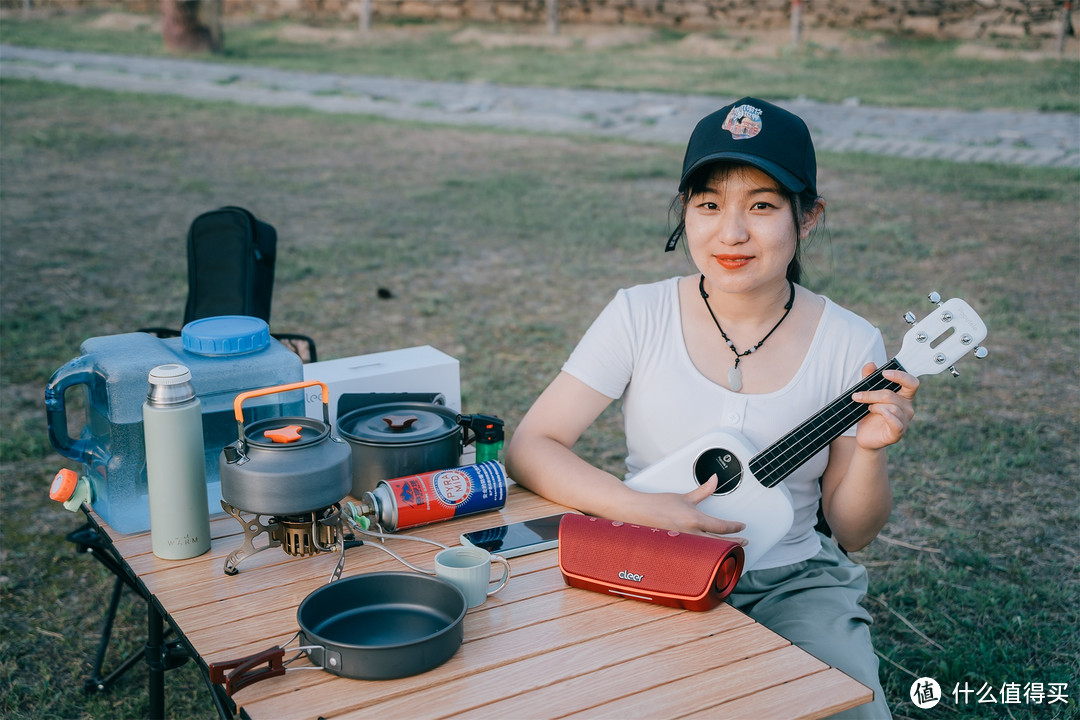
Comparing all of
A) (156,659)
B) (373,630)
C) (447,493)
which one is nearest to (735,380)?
(447,493)

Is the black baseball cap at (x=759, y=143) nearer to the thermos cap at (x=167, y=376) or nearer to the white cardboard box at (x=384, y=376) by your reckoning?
the white cardboard box at (x=384, y=376)

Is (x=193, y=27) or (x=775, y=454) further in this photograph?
(x=193, y=27)

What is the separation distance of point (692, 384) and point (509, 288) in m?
4.17

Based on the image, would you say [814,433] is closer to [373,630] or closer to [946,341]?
[946,341]

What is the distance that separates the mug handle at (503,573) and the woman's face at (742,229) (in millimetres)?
714

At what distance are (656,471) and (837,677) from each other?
0.64m

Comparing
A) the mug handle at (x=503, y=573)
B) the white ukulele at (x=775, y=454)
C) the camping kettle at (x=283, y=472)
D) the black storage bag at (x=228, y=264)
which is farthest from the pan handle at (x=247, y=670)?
the black storage bag at (x=228, y=264)

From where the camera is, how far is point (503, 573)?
68.3 inches

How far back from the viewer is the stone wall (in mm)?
15430

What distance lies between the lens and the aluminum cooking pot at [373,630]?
140cm

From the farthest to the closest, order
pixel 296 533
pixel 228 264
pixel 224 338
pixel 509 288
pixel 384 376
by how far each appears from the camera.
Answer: pixel 509 288
pixel 228 264
pixel 384 376
pixel 224 338
pixel 296 533

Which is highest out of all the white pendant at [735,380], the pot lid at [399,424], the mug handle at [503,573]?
the white pendant at [735,380]

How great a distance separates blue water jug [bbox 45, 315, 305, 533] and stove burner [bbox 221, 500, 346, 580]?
0.24m

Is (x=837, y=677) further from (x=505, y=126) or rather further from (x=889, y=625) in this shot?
(x=505, y=126)
